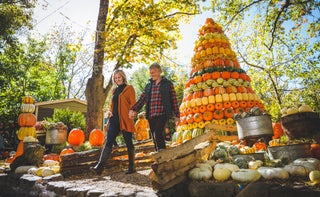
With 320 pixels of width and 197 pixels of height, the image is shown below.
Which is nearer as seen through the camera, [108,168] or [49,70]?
[108,168]

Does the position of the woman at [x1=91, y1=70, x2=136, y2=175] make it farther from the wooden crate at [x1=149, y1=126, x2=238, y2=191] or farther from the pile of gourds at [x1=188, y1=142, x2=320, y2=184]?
the pile of gourds at [x1=188, y1=142, x2=320, y2=184]

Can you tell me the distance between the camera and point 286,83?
Answer: 25656 millimetres

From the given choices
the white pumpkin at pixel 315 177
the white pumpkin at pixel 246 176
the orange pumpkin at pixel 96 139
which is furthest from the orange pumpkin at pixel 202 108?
the white pumpkin at pixel 315 177

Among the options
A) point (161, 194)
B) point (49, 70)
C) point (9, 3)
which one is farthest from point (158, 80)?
point (49, 70)

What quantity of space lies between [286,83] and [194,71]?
68.1 ft

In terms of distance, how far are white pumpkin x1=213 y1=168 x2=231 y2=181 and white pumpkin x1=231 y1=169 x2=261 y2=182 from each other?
8 cm

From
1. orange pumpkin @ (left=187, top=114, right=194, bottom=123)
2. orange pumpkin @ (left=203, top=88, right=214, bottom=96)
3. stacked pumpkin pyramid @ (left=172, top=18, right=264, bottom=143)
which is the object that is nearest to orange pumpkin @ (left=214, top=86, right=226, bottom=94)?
stacked pumpkin pyramid @ (left=172, top=18, right=264, bottom=143)

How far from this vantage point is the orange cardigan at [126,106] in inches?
170

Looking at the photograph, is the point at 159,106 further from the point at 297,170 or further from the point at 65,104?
the point at 65,104

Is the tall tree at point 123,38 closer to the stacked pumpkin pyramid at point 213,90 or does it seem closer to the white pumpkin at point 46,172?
the stacked pumpkin pyramid at point 213,90

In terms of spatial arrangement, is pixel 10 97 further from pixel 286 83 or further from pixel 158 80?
pixel 286 83

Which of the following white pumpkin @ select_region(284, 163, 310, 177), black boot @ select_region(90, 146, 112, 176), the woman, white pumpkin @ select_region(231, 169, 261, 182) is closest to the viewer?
white pumpkin @ select_region(231, 169, 261, 182)

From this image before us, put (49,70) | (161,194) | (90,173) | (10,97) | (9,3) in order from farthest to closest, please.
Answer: (49,70)
(10,97)
(9,3)
(90,173)
(161,194)

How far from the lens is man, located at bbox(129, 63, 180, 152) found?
3.82 meters
